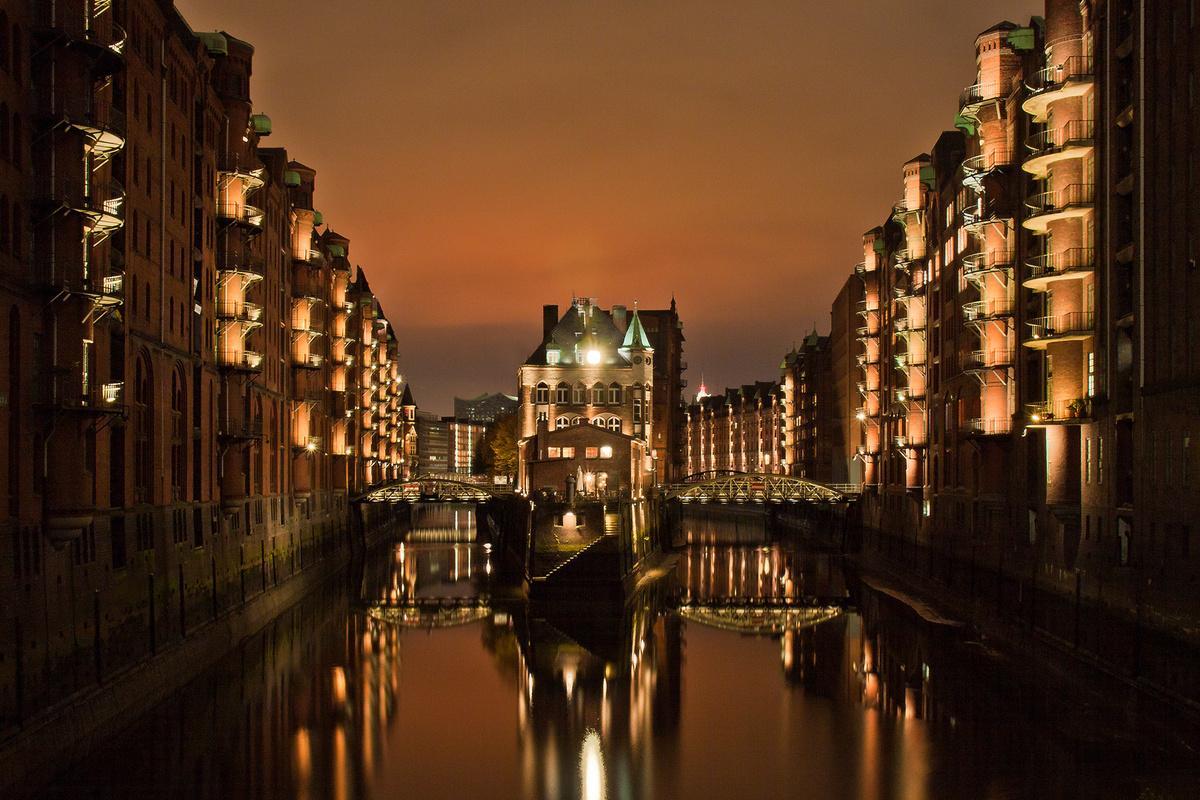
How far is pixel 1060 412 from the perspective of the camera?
44.9 meters

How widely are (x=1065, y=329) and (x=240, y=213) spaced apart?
31554 millimetres

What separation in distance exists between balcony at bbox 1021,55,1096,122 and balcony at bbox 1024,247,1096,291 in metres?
5.40

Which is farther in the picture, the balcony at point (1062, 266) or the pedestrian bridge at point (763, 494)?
the pedestrian bridge at point (763, 494)

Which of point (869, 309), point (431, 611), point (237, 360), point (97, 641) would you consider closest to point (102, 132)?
point (97, 641)

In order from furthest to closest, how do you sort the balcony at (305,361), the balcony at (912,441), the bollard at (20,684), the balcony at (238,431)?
the balcony at (912,441) < the balcony at (305,361) < the balcony at (238,431) < the bollard at (20,684)

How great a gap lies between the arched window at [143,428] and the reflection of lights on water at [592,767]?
50.6 ft

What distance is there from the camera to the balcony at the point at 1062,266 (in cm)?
4419

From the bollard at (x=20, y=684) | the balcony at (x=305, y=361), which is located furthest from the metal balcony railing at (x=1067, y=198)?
the balcony at (x=305, y=361)

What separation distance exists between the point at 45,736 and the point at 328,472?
2094 inches

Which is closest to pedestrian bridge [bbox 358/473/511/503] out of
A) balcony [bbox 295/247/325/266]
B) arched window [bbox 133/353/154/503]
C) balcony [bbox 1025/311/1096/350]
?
balcony [bbox 295/247/325/266]

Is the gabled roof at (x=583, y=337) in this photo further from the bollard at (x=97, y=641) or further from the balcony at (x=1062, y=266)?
the bollard at (x=97, y=641)

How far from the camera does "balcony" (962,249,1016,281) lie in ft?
174

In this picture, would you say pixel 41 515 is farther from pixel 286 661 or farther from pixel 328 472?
pixel 328 472

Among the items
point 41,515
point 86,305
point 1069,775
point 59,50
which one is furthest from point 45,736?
point 1069,775
